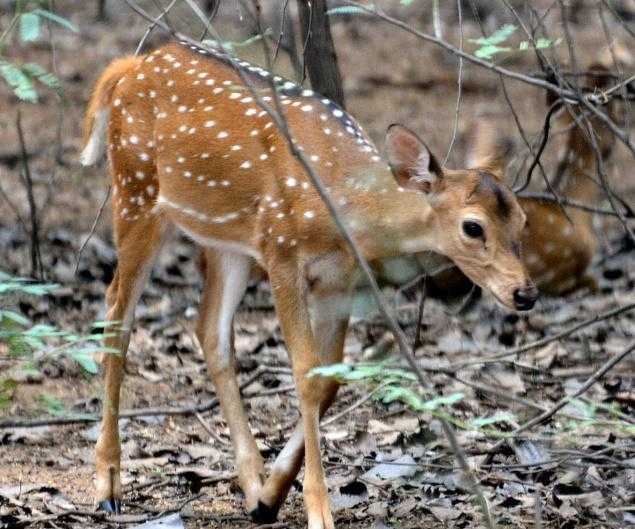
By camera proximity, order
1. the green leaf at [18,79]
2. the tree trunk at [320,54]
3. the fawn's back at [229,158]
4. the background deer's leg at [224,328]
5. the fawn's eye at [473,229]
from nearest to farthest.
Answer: the green leaf at [18,79], the fawn's eye at [473,229], the fawn's back at [229,158], the background deer's leg at [224,328], the tree trunk at [320,54]

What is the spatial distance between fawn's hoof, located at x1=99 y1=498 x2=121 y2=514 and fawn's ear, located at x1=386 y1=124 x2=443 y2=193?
Result: 1.88 metres

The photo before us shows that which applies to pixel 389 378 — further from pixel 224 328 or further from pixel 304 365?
pixel 224 328

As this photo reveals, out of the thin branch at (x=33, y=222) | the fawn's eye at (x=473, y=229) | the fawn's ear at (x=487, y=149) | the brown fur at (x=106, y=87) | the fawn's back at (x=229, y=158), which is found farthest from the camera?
the thin branch at (x=33, y=222)

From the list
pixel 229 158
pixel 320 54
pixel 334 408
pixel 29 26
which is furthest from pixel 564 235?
pixel 29 26

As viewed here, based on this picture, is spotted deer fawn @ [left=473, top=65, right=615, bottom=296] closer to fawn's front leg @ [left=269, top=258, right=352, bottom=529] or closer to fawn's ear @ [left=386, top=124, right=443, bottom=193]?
fawn's ear @ [left=386, top=124, right=443, bottom=193]

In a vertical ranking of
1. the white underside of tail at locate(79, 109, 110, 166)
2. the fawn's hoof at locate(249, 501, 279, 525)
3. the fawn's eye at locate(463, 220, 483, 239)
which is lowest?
the fawn's hoof at locate(249, 501, 279, 525)

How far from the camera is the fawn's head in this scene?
5730 mm

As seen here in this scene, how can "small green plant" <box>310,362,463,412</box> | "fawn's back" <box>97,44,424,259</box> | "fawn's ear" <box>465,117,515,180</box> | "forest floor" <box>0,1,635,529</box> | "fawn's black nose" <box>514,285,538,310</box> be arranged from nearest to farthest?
"small green plant" <box>310,362,463,412</box> → "fawn's black nose" <box>514,285,538,310</box> → "forest floor" <box>0,1,635,529</box> → "fawn's back" <box>97,44,424,259</box> → "fawn's ear" <box>465,117,515,180</box>

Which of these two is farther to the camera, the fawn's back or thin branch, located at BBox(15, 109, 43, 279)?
thin branch, located at BBox(15, 109, 43, 279)

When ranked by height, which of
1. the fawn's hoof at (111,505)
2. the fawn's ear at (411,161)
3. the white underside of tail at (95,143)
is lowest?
the fawn's hoof at (111,505)

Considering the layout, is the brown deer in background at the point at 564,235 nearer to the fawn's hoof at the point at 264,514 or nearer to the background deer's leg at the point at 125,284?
the background deer's leg at the point at 125,284

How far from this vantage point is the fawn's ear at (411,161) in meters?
5.89

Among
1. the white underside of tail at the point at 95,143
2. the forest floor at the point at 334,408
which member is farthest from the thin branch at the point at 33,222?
the white underside of tail at the point at 95,143

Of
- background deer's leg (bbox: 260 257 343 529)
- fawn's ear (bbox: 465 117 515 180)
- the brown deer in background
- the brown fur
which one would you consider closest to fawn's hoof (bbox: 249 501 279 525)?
background deer's leg (bbox: 260 257 343 529)
